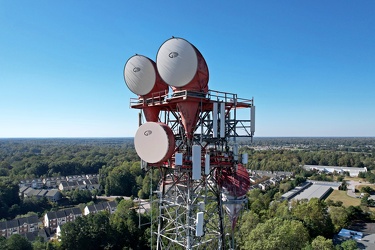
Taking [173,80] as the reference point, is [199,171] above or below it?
below

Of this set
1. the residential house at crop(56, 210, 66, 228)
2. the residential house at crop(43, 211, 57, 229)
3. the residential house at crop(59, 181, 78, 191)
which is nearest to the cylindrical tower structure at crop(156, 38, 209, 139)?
the residential house at crop(56, 210, 66, 228)

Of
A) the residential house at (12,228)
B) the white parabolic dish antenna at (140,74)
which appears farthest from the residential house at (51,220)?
the white parabolic dish antenna at (140,74)

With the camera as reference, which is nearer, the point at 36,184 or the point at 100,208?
the point at 100,208

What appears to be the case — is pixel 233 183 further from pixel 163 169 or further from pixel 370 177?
pixel 370 177

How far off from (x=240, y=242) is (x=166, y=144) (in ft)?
73.9

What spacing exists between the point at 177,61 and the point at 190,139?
364 cm

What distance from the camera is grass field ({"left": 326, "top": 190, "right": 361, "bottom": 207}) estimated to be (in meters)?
62.6

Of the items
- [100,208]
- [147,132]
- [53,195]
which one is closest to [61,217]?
[100,208]

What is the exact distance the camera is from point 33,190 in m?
74.8

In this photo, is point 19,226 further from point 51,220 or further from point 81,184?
point 81,184

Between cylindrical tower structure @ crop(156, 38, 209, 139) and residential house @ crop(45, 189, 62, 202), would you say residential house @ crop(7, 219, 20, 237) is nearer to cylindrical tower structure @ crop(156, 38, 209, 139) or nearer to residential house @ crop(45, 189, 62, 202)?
residential house @ crop(45, 189, 62, 202)

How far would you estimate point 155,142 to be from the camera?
12375mm

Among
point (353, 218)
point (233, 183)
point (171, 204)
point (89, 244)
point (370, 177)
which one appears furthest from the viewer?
point (370, 177)

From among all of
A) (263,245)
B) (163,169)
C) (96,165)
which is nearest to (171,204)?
(163,169)
